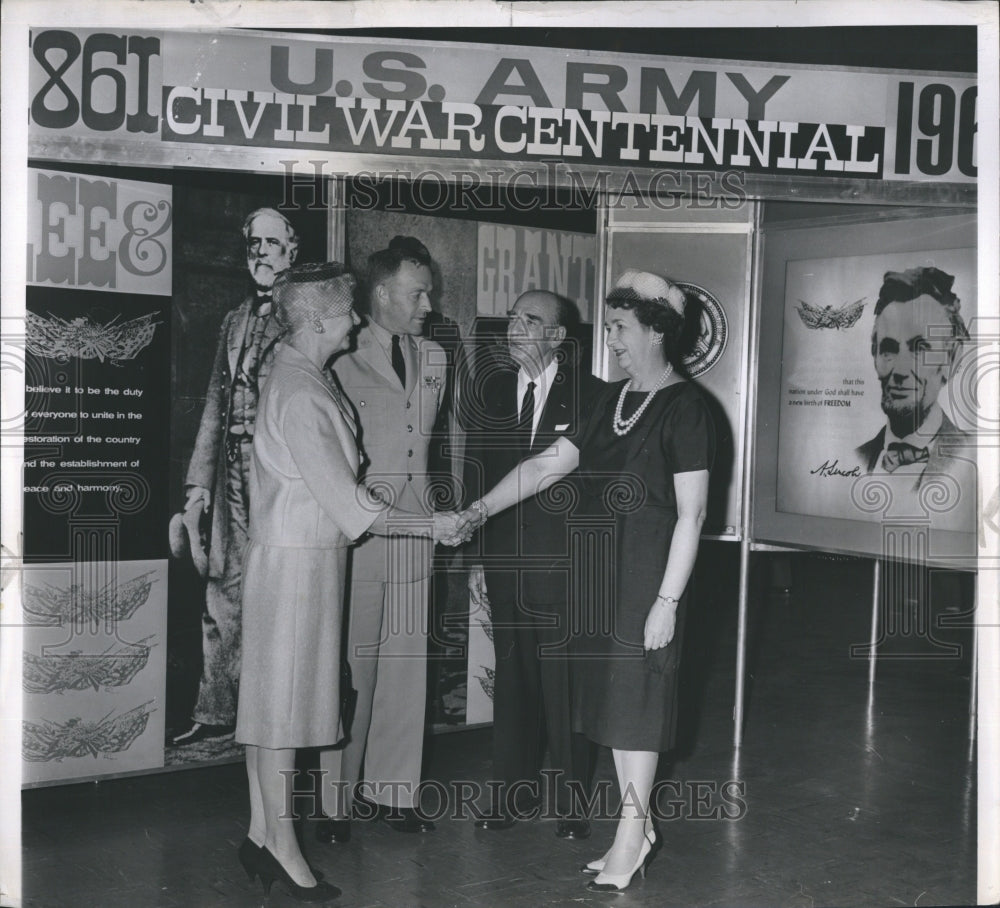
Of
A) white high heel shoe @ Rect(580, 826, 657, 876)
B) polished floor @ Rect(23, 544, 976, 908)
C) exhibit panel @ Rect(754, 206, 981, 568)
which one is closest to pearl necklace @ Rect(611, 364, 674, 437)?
white high heel shoe @ Rect(580, 826, 657, 876)

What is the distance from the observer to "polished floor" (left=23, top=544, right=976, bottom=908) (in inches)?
147

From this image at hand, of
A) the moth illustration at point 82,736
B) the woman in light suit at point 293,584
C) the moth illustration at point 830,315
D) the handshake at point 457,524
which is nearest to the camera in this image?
the woman in light suit at point 293,584

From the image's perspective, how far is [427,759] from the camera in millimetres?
5160

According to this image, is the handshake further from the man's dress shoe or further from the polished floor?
the man's dress shoe

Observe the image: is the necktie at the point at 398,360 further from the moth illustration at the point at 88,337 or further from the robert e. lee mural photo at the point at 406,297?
the moth illustration at the point at 88,337

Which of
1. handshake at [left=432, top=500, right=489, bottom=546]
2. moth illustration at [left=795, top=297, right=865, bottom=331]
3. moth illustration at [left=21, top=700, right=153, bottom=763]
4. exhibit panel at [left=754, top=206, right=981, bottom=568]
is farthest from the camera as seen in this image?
moth illustration at [left=795, top=297, right=865, bottom=331]

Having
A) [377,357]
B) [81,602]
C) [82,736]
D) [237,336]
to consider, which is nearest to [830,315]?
[377,357]

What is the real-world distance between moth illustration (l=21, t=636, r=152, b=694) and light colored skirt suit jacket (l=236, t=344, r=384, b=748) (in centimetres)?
119

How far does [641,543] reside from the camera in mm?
3752

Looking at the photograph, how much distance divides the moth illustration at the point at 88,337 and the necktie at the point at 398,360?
979 mm

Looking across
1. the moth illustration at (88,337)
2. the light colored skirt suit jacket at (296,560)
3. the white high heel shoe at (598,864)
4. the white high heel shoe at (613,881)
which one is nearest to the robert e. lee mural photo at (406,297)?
the moth illustration at (88,337)

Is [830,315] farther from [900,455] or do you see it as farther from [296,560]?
[296,560]

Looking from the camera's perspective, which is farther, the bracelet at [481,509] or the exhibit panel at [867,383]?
the exhibit panel at [867,383]

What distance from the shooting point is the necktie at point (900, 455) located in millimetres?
5414
